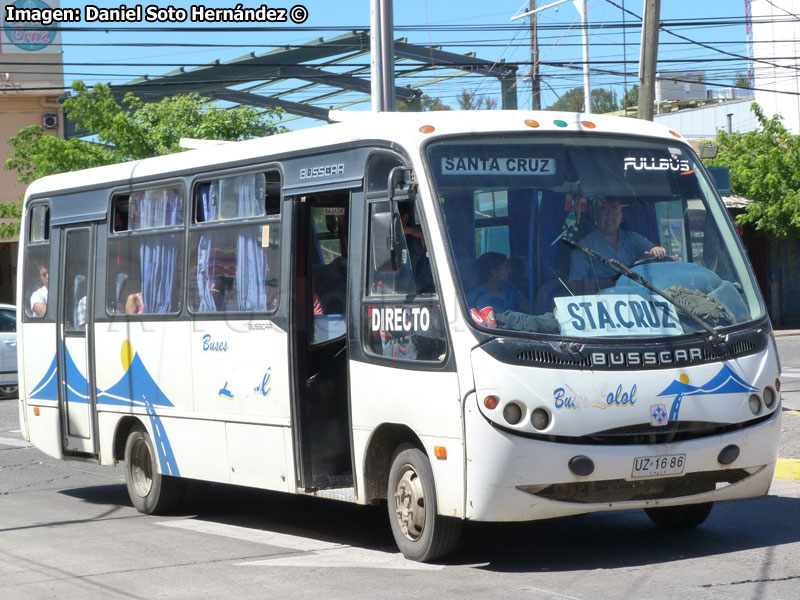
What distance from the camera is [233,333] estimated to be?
29.9 feet

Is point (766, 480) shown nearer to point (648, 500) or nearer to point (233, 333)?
point (648, 500)

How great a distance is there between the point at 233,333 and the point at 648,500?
3.47m

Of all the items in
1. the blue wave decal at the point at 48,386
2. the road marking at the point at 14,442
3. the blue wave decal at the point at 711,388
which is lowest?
the road marking at the point at 14,442

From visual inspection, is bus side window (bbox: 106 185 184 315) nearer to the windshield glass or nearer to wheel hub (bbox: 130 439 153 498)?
wheel hub (bbox: 130 439 153 498)

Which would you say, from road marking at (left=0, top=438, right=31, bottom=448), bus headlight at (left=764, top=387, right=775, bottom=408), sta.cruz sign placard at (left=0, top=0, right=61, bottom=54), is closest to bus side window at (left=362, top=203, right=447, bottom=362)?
bus headlight at (left=764, top=387, right=775, bottom=408)

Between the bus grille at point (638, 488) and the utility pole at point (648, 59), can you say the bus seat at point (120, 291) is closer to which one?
the bus grille at point (638, 488)

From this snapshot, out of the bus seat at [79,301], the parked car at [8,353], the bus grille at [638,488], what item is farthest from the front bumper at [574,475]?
the parked car at [8,353]

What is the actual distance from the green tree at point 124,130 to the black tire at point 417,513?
20.7m

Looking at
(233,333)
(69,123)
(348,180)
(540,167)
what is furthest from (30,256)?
(69,123)

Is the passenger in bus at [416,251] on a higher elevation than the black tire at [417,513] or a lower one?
higher

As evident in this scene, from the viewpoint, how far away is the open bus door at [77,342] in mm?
11086

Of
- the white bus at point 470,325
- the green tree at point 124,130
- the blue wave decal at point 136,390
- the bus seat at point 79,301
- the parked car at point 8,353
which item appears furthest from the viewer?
the green tree at point 124,130

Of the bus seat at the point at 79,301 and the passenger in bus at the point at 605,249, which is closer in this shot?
the passenger in bus at the point at 605,249

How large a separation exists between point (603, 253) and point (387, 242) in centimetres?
131
